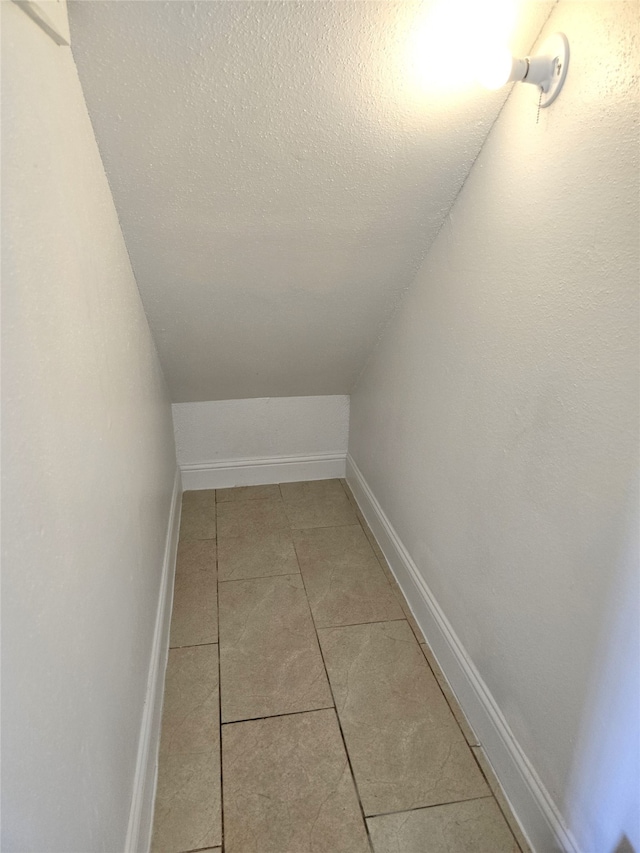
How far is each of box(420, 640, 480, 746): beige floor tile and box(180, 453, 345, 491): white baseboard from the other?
117 centimetres

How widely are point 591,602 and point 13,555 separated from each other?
0.90m

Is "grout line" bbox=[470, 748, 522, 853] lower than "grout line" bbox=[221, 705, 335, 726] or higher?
lower

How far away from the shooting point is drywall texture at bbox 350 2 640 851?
2.63 feet

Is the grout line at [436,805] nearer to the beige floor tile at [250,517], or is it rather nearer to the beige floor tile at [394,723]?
the beige floor tile at [394,723]

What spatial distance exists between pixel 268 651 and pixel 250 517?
0.80 m

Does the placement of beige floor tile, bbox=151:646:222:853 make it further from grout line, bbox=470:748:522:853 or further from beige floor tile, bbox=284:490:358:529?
beige floor tile, bbox=284:490:358:529

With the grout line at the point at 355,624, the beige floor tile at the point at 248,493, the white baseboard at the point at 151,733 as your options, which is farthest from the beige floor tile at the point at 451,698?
the beige floor tile at the point at 248,493

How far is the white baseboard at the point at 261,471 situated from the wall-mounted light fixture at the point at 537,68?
195cm

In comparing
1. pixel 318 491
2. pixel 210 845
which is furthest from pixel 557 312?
pixel 318 491

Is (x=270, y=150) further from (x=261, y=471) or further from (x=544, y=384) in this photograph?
(x=261, y=471)

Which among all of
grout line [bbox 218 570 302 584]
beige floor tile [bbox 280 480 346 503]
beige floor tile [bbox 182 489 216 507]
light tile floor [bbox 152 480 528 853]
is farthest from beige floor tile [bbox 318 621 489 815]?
beige floor tile [bbox 182 489 216 507]

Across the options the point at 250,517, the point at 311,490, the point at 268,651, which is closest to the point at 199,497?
the point at 250,517

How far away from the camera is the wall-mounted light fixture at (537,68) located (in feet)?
2.76

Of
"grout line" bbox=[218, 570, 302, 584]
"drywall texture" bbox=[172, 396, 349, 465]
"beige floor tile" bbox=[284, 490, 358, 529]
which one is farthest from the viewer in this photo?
"drywall texture" bbox=[172, 396, 349, 465]
